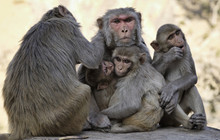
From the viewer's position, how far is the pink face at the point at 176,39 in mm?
7629

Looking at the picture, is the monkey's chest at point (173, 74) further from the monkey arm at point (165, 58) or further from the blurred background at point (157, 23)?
the blurred background at point (157, 23)

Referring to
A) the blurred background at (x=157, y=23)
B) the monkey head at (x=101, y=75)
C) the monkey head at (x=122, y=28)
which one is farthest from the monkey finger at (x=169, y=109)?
the blurred background at (x=157, y=23)

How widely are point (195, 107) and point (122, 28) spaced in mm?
1720

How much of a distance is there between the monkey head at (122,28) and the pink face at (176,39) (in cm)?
52

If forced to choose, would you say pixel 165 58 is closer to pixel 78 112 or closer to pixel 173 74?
pixel 173 74

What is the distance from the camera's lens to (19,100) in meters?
6.73

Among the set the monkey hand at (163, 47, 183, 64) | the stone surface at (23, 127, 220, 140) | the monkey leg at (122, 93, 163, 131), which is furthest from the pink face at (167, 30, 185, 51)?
the stone surface at (23, 127, 220, 140)

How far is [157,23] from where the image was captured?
18.5m

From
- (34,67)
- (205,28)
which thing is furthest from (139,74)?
(205,28)

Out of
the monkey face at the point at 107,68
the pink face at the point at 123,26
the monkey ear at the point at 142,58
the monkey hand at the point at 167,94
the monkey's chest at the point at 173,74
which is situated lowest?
the monkey hand at the point at 167,94

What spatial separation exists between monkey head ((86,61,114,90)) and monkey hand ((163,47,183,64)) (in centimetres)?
88

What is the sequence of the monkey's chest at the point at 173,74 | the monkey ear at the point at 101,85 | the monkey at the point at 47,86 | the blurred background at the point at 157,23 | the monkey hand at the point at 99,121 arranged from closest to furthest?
the monkey at the point at 47,86
the monkey hand at the point at 99,121
the monkey ear at the point at 101,85
the monkey's chest at the point at 173,74
the blurred background at the point at 157,23

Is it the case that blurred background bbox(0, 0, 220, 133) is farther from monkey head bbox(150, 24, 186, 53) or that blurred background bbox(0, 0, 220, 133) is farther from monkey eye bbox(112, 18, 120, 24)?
monkey head bbox(150, 24, 186, 53)

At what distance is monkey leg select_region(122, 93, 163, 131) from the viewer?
Result: 716cm
